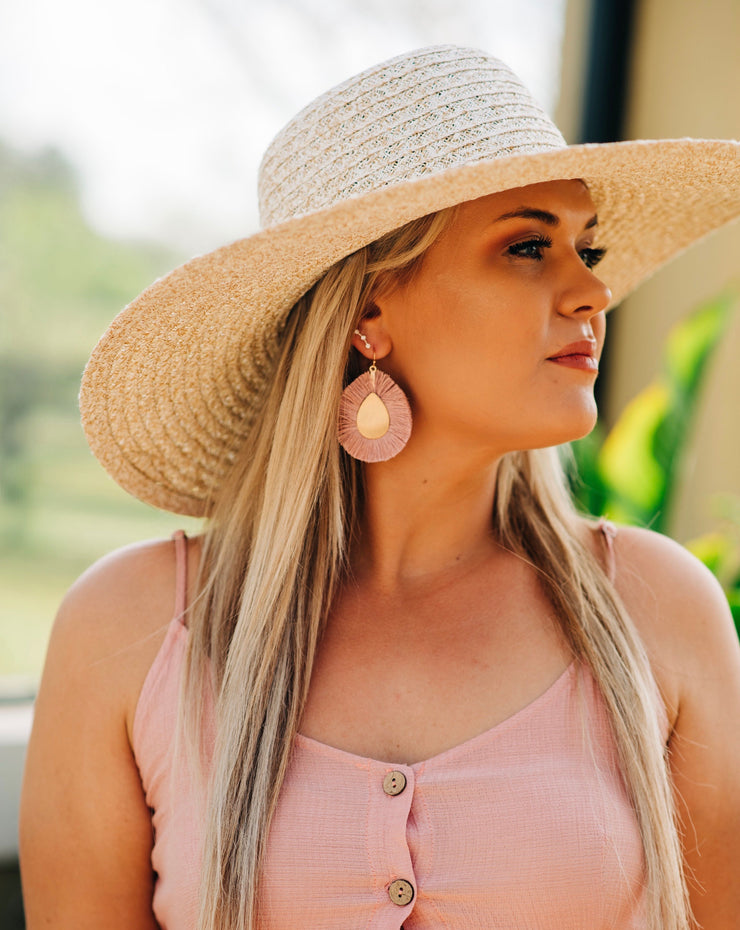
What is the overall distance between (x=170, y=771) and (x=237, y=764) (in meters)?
0.11

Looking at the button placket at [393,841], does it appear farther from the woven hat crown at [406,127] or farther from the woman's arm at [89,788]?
the woven hat crown at [406,127]

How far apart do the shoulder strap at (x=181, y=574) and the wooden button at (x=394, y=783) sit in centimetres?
37

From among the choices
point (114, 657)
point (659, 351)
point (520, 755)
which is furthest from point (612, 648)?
point (659, 351)

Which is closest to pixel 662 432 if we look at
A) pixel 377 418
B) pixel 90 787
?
pixel 377 418

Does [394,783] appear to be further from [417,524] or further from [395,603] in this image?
[417,524]

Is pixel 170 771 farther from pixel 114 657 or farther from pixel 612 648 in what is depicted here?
pixel 612 648

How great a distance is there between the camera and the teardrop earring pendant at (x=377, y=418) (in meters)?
1.20

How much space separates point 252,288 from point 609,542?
62 centimetres

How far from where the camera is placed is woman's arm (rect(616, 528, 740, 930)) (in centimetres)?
118

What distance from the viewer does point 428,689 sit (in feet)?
3.83

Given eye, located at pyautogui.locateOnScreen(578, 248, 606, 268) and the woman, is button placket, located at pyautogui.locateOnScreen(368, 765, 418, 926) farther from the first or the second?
eye, located at pyautogui.locateOnScreen(578, 248, 606, 268)

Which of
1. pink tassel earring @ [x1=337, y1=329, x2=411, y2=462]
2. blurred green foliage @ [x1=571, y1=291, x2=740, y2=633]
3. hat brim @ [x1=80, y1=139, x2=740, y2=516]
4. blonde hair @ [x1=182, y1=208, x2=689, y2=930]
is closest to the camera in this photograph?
hat brim @ [x1=80, y1=139, x2=740, y2=516]

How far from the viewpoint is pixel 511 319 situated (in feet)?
3.65

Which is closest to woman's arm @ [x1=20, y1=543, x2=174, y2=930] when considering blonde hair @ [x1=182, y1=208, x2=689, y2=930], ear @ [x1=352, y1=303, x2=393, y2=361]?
blonde hair @ [x1=182, y1=208, x2=689, y2=930]
